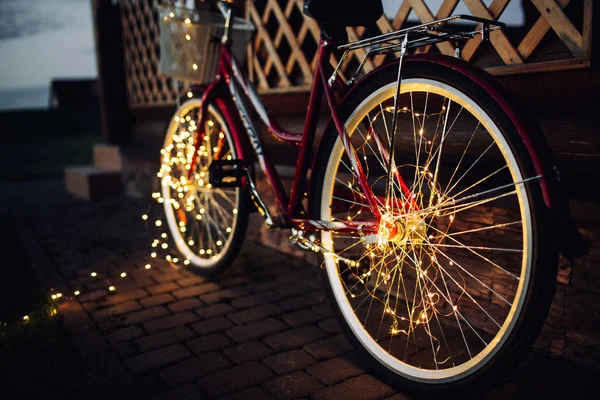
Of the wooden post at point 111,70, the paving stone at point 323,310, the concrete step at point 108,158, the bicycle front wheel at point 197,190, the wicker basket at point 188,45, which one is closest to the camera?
the paving stone at point 323,310

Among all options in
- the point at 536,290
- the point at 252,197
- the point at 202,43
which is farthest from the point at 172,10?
the point at 536,290

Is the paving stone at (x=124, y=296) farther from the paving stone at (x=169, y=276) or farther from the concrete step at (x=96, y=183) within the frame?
the concrete step at (x=96, y=183)

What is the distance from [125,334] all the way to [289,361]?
90 cm

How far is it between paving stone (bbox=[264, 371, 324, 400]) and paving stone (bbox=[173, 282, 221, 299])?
3.68ft

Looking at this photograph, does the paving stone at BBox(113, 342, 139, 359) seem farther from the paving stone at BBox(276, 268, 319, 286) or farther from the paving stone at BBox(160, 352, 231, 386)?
the paving stone at BBox(276, 268, 319, 286)

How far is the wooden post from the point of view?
6250 millimetres

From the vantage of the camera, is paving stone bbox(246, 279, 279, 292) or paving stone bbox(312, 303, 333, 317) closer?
paving stone bbox(312, 303, 333, 317)

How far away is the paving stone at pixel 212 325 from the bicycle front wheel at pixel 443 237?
690 mm

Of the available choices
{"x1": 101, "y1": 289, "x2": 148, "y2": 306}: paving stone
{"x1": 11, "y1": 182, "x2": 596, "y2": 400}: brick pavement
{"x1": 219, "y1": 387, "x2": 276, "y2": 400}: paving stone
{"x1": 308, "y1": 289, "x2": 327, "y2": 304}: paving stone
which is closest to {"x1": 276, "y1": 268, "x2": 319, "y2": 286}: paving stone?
{"x1": 11, "y1": 182, "x2": 596, "y2": 400}: brick pavement

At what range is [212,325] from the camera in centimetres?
256

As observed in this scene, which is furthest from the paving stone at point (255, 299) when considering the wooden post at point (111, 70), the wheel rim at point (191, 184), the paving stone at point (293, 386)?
the wooden post at point (111, 70)

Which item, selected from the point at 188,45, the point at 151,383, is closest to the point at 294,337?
the point at 151,383

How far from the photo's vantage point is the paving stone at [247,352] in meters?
2.21

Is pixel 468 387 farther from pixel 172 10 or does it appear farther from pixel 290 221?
pixel 172 10
